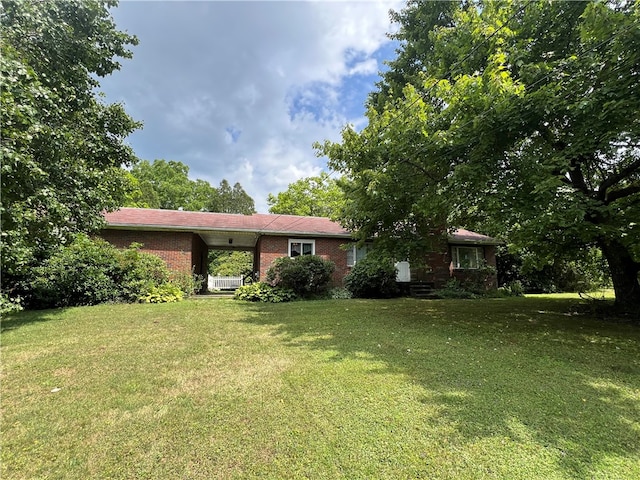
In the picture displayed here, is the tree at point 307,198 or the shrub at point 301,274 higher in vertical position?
the tree at point 307,198

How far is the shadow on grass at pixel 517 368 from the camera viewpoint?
2.98 meters

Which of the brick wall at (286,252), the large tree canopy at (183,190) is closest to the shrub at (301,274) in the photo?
the brick wall at (286,252)

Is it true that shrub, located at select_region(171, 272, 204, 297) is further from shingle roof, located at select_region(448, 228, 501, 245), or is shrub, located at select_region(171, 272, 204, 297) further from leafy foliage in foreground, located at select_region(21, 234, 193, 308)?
shingle roof, located at select_region(448, 228, 501, 245)

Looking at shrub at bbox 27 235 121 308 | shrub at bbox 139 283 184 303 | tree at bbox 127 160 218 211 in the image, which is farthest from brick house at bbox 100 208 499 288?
tree at bbox 127 160 218 211

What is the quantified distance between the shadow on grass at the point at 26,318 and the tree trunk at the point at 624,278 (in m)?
15.4

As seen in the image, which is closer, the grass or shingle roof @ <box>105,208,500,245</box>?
the grass

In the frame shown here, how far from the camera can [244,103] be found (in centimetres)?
1403

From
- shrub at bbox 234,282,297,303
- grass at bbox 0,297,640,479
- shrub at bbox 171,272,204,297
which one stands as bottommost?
grass at bbox 0,297,640,479

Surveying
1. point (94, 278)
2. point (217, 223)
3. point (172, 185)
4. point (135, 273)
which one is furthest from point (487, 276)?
point (172, 185)

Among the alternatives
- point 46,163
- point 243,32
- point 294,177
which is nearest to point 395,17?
point 243,32

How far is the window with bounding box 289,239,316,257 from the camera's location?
1571cm

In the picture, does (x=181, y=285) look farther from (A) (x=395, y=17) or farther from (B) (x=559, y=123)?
(A) (x=395, y=17)

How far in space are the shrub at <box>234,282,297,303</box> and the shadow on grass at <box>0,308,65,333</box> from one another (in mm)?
5965

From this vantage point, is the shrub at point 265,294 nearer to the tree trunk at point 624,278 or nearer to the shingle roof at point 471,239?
the shingle roof at point 471,239
